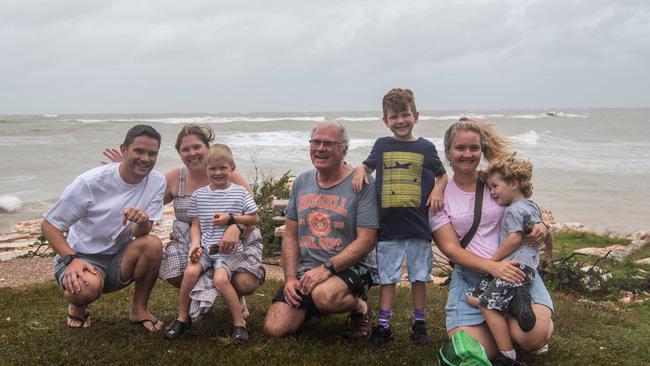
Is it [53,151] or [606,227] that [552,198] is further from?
[53,151]

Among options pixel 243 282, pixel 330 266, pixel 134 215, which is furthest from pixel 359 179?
pixel 134 215

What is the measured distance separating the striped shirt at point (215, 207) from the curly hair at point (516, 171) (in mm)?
1869

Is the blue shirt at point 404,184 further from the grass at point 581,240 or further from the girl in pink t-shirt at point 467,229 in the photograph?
the grass at point 581,240

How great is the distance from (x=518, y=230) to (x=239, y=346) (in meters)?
2.14

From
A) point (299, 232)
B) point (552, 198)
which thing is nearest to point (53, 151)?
Answer: point (552, 198)

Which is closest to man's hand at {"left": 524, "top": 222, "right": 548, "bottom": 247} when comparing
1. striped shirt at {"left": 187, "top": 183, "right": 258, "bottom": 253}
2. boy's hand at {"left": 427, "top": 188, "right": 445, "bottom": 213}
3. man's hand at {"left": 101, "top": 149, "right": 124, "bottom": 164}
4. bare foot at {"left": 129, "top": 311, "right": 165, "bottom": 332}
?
boy's hand at {"left": 427, "top": 188, "right": 445, "bottom": 213}

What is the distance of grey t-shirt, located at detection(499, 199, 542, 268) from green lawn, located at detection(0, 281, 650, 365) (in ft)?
2.66

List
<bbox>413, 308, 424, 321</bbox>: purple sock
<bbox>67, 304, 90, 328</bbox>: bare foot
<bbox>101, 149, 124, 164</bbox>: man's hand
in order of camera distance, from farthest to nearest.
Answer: <bbox>101, 149, 124, 164</bbox>: man's hand → <bbox>67, 304, 90, 328</bbox>: bare foot → <bbox>413, 308, 424, 321</bbox>: purple sock

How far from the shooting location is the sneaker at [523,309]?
3.66 m

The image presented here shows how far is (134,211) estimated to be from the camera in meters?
4.22

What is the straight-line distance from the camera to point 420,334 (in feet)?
14.5

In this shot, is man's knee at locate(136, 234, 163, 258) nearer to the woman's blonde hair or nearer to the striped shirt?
the striped shirt

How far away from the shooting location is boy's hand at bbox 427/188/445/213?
418 centimetres

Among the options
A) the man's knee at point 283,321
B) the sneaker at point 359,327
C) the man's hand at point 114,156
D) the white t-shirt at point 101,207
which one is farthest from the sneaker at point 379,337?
the man's hand at point 114,156
